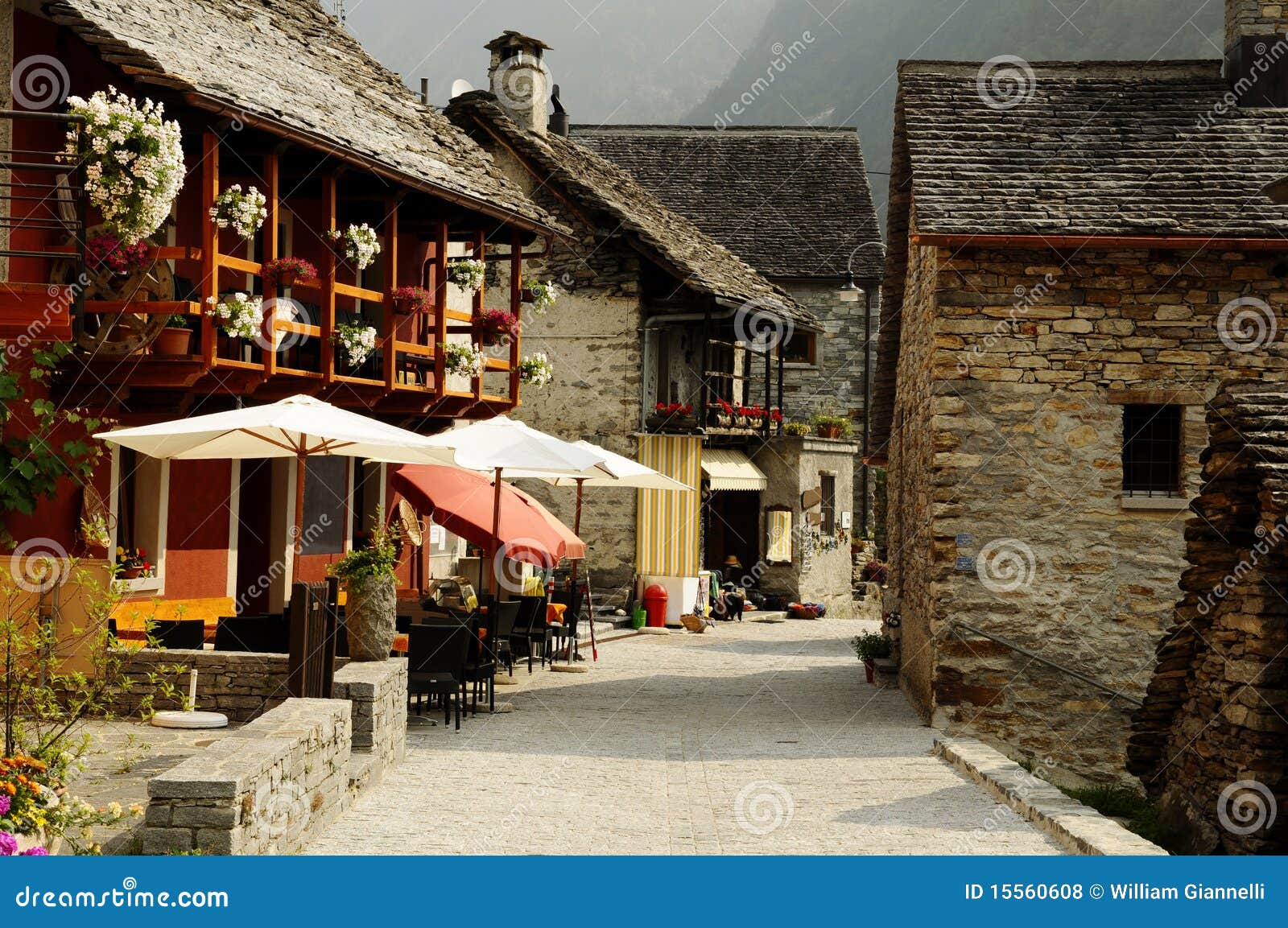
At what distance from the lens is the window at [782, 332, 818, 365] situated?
33.1 meters

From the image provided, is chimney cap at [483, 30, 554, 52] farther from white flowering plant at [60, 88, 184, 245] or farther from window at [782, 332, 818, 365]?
white flowering plant at [60, 88, 184, 245]

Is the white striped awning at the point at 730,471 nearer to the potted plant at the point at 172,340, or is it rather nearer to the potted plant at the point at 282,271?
the potted plant at the point at 282,271

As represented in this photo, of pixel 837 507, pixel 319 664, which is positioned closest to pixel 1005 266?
pixel 319 664

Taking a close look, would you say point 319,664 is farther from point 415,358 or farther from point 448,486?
point 415,358

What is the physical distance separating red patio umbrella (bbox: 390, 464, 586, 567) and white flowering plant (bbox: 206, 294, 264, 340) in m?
2.75

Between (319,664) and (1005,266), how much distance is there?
7674mm

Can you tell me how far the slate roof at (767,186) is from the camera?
3344cm

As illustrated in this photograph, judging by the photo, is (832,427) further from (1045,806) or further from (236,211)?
(1045,806)

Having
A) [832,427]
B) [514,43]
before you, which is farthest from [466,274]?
[832,427]

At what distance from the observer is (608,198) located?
24312 millimetres

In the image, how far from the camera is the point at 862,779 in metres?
9.98

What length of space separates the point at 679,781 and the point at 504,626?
441 cm

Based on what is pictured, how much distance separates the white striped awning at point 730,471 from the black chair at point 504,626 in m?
12.0

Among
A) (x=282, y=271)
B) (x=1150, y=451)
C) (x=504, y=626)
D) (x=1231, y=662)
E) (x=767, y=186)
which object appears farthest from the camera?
(x=767, y=186)
